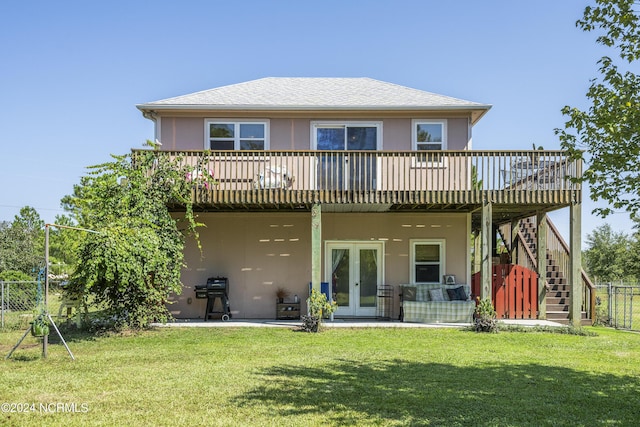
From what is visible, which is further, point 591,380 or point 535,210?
point 535,210

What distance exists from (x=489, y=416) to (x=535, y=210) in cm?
1098

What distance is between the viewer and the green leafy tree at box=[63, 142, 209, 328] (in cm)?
1166

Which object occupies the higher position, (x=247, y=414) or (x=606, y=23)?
(x=606, y=23)

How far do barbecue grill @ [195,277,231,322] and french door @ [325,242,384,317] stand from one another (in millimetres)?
3053

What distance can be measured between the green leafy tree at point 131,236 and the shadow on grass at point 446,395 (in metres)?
4.65

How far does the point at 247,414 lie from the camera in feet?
21.1

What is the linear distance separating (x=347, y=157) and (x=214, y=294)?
526 cm

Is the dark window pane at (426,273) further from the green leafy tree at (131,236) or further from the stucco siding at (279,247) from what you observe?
the green leafy tree at (131,236)

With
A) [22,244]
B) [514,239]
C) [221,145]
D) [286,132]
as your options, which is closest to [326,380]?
[286,132]

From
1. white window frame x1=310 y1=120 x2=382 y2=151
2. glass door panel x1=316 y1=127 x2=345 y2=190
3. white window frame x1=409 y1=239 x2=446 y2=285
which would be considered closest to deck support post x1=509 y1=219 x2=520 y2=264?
white window frame x1=409 y1=239 x2=446 y2=285

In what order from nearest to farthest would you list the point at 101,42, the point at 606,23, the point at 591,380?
the point at 606,23, the point at 591,380, the point at 101,42

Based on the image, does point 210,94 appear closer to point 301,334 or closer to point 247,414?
point 301,334

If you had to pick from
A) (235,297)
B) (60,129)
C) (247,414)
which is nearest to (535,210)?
(235,297)

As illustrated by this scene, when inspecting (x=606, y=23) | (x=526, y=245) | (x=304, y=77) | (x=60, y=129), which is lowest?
(x=526, y=245)
